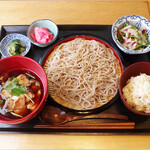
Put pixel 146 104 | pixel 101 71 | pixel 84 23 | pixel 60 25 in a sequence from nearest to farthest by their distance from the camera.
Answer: pixel 146 104
pixel 101 71
pixel 60 25
pixel 84 23

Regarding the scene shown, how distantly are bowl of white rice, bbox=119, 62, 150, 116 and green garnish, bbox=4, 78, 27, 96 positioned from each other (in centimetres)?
94

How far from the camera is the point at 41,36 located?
1.96m

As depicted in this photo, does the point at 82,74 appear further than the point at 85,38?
No

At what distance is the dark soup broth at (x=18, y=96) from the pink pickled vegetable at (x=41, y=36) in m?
0.62

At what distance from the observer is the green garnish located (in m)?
1.40

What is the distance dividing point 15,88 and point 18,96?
8 centimetres

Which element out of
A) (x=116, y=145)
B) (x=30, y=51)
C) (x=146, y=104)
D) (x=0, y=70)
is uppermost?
(x=30, y=51)

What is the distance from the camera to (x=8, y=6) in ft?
7.88

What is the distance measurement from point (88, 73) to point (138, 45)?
28.4 inches

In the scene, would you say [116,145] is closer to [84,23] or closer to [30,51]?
[30,51]

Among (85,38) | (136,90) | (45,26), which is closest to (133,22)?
(85,38)

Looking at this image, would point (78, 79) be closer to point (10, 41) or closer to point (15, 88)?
point (15, 88)

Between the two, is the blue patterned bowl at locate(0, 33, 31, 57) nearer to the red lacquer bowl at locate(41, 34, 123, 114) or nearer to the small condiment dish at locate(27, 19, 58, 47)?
the small condiment dish at locate(27, 19, 58, 47)

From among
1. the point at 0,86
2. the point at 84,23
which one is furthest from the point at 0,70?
the point at 84,23
